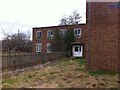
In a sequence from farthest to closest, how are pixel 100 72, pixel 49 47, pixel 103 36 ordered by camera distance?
pixel 49 47, pixel 103 36, pixel 100 72

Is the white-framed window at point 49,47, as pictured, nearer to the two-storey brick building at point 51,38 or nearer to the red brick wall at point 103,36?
the two-storey brick building at point 51,38

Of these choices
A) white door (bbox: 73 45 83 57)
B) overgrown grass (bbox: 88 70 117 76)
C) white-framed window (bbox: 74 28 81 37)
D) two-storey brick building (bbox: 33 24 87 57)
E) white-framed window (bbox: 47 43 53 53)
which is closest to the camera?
overgrown grass (bbox: 88 70 117 76)

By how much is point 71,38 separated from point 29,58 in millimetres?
16322

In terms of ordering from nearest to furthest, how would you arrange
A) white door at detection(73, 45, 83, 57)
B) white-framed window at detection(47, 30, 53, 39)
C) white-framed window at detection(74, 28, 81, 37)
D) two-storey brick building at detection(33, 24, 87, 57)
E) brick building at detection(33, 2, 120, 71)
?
brick building at detection(33, 2, 120, 71) < white door at detection(73, 45, 83, 57) < two-storey brick building at detection(33, 24, 87, 57) < white-framed window at detection(74, 28, 81, 37) < white-framed window at detection(47, 30, 53, 39)

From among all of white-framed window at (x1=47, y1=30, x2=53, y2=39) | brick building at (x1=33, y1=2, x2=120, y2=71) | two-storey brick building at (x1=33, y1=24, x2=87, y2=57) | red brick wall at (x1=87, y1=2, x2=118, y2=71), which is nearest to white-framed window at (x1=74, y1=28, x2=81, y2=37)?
two-storey brick building at (x1=33, y1=24, x2=87, y2=57)

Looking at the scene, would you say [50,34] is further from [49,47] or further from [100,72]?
[100,72]

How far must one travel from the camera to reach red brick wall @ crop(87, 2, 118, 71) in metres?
14.9

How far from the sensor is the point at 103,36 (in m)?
15.4

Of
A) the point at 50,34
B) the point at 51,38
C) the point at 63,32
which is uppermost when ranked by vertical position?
→ the point at 63,32

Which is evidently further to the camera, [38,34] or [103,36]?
[38,34]

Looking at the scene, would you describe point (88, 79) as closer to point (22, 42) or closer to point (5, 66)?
point (5, 66)

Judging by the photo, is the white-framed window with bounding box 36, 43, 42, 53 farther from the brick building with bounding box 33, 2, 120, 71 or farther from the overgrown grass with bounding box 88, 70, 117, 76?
the overgrown grass with bounding box 88, 70, 117, 76

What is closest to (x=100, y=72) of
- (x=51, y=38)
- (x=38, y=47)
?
(x=51, y=38)

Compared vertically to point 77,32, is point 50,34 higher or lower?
lower
